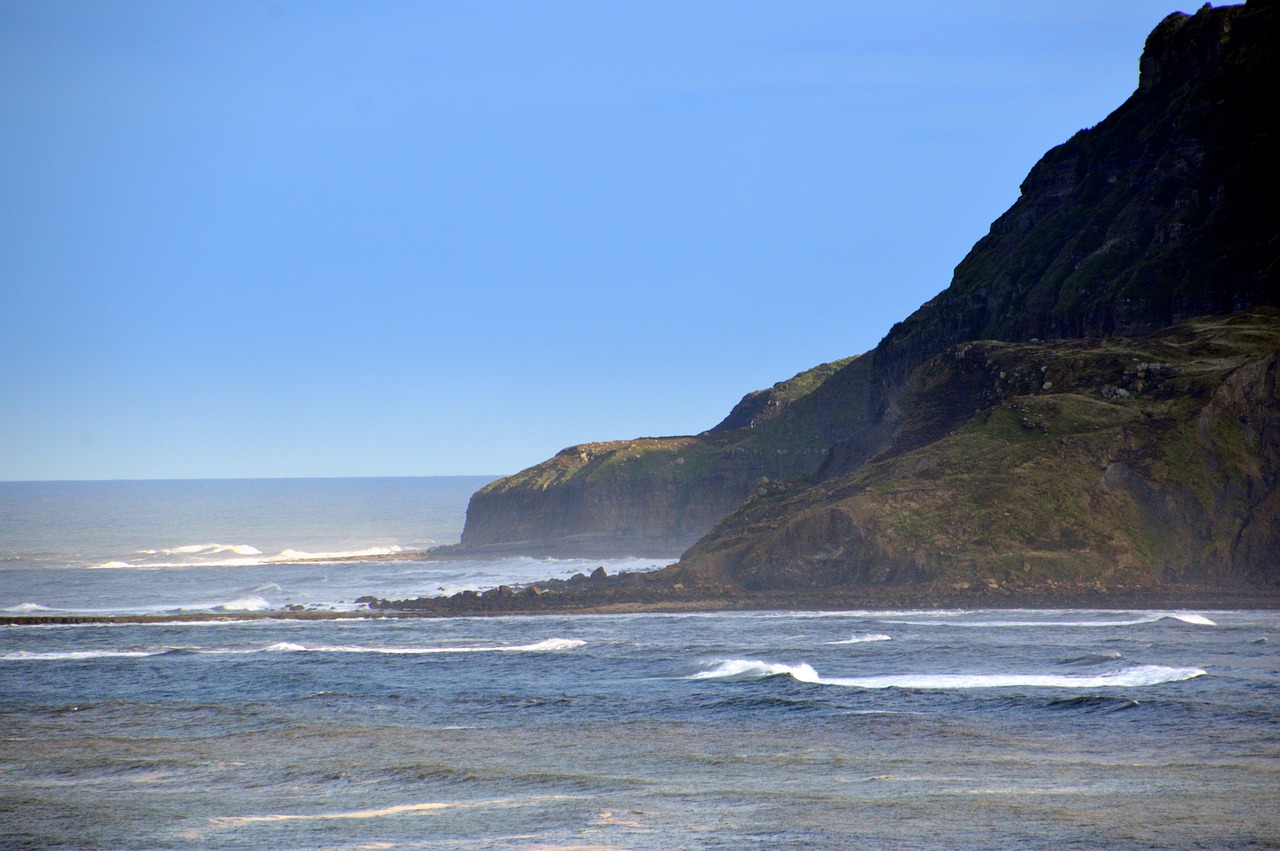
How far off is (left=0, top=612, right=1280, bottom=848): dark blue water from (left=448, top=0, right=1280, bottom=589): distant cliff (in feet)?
41.3

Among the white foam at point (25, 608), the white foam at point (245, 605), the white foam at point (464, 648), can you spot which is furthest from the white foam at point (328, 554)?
the white foam at point (464, 648)

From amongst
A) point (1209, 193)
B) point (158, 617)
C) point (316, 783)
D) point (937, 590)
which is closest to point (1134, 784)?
point (316, 783)

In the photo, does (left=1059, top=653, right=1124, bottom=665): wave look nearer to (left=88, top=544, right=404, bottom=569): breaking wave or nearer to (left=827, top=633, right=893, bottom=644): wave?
(left=827, top=633, right=893, bottom=644): wave

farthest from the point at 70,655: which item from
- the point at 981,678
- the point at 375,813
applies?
the point at 981,678

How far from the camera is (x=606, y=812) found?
89.2 ft

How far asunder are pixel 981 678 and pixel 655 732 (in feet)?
47.5

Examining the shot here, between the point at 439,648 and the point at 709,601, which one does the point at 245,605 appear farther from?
the point at 709,601

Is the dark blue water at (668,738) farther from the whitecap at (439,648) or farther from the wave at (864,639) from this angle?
the whitecap at (439,648)

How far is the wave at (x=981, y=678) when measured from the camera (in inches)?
1718

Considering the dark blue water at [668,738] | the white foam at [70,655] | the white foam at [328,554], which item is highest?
the white foam at [328,554]

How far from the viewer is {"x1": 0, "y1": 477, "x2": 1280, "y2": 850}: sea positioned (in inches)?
1018

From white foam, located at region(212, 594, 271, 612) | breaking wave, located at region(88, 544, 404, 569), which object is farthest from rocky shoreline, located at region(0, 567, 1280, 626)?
breaking wave, located at region(88, 544, 404, 569)

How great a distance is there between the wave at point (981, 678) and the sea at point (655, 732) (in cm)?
22

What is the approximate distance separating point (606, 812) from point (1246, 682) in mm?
26127
